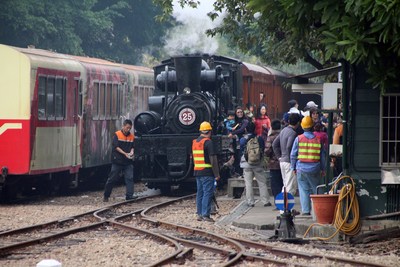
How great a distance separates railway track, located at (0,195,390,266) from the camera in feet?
41.3

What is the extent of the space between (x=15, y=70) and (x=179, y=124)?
4071mm

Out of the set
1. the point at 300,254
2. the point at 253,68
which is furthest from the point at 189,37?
the point at 300,254

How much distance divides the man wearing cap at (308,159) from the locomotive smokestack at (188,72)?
21.5 feet

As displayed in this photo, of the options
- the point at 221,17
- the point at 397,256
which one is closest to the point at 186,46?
the point at 221,17

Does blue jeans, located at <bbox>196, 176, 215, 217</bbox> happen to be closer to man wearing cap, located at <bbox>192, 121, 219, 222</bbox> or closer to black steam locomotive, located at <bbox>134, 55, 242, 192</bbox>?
man wearing cap, located at <bbox>192, 121, 219, 222</bbox>

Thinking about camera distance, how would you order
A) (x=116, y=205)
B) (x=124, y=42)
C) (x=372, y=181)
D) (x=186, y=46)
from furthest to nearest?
(x=124, y=42) < (x=186, y=46) < (x=116, y=205) < (x=372, y=181)

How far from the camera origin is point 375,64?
13.1 meters

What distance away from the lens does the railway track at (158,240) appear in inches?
496

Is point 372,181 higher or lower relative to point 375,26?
lower

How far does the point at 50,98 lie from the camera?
2211 cm

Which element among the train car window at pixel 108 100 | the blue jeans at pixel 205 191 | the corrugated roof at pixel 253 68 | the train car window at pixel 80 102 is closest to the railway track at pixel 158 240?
the blue jeans at pixel 205 191

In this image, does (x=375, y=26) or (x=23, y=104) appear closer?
(x=375, y=26)

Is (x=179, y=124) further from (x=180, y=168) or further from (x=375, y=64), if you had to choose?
(x=375, y=64)

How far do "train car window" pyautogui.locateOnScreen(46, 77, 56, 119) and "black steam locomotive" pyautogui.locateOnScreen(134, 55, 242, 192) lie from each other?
78.6 inches
